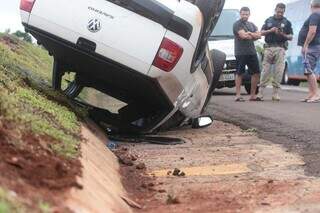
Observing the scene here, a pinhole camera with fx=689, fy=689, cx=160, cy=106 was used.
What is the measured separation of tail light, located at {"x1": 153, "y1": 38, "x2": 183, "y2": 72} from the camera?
23.9 ft

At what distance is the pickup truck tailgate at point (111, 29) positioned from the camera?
7.24 metres

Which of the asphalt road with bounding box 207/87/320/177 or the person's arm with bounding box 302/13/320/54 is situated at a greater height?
the person's arm with bounding box 302/13/320/54

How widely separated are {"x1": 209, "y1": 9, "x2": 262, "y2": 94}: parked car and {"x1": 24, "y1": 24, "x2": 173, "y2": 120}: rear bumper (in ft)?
23.6

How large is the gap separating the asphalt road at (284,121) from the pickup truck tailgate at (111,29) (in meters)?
2.01

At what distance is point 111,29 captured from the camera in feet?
23.8

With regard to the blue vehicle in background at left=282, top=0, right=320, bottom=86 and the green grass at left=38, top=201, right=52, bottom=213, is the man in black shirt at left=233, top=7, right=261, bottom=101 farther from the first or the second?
the blue vehicle in background at left=282, top=0, right=320, bottom=86

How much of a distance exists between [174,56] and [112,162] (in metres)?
1.48

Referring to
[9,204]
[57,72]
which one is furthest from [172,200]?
[57,72]

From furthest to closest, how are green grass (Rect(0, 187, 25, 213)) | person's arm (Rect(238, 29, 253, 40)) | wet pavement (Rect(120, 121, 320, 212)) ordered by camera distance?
person's arm (Rect(238, 29, 253, 40)), wet pavement (Rect(120, 121, 320, 212)), green grass (Rect(0, 187, 25, 213))

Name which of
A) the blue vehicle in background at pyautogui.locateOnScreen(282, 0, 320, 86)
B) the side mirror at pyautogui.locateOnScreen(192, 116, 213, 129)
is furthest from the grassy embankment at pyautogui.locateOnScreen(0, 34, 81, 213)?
the blue vehicle in background at pyautogui.locateOnScreen(282, 0, 320, 86)

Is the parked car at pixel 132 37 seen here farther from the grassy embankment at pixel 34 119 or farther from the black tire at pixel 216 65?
the black tire at pixel 216 65

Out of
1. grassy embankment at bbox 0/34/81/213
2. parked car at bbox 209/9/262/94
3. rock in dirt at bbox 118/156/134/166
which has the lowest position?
parked car at bbox 209/9/262/94

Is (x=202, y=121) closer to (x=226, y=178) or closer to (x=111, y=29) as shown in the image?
(x=111, y=29)

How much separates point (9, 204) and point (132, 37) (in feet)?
13.9
